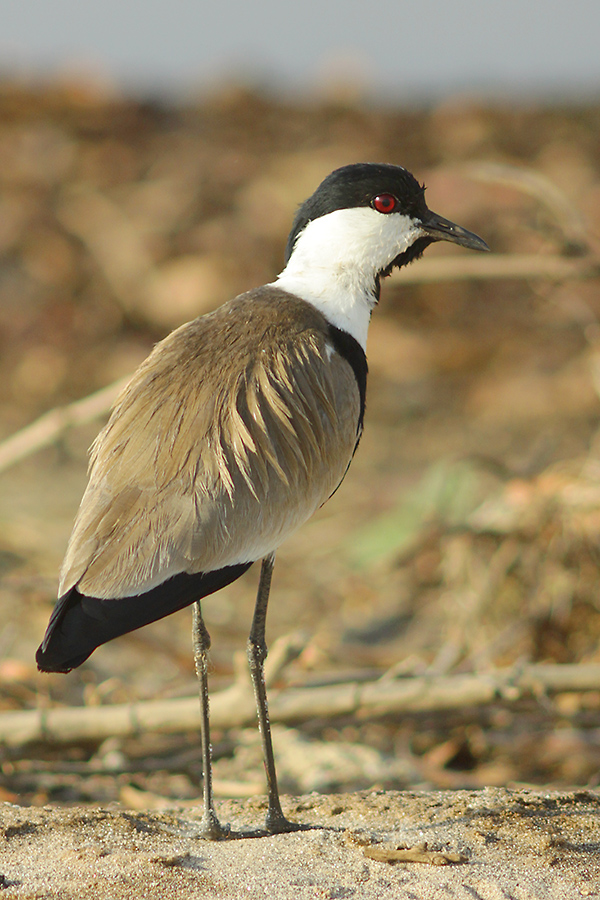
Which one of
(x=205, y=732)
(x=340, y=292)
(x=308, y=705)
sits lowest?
(x=205, y=732)

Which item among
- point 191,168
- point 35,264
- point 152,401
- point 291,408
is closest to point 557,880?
point 291,408

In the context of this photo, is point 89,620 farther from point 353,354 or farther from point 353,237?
point 353,237

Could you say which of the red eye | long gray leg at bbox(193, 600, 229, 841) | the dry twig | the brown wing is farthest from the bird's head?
the dry twig

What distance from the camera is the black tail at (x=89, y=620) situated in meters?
2.16

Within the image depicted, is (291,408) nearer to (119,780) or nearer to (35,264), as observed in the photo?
(119,780)

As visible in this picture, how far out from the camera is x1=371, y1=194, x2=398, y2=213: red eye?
2850 millimetres

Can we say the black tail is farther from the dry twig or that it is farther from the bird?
the dry twig

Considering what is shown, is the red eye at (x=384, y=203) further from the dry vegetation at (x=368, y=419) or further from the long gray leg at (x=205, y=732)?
the long gray leg at (x=205, y=732)

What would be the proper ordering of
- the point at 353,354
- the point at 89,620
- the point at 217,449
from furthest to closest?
the point at 353,354
the point at 217,449
the point at 89,620

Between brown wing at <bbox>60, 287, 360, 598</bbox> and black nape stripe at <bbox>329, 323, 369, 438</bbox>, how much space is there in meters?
0.03

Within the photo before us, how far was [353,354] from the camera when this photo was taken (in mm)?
2775

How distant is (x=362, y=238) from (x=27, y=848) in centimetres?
178

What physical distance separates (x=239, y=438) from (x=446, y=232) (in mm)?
974

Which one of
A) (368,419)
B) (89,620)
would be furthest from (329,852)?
(368,419)
